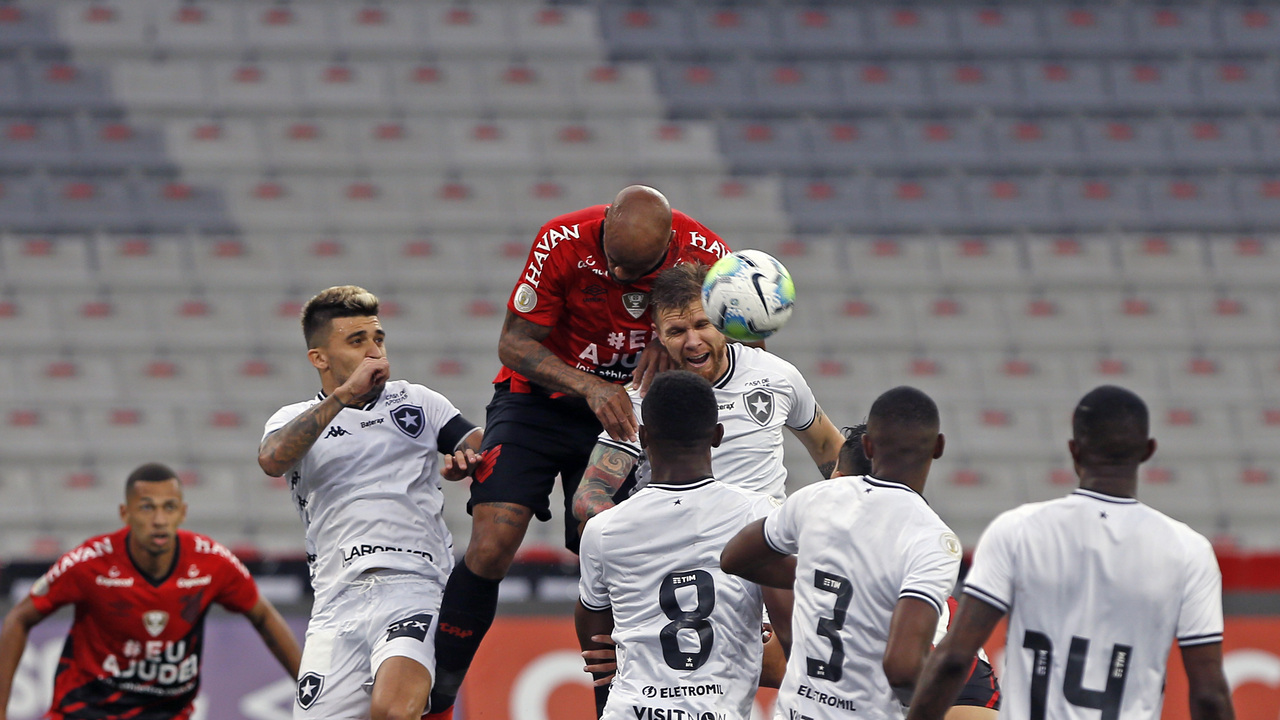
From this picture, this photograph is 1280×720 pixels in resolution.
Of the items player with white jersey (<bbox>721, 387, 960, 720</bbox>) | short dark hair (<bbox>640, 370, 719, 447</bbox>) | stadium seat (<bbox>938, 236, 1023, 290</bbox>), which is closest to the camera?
player with white jersey (<bbox>721, 387, 960, 720</bbox>)

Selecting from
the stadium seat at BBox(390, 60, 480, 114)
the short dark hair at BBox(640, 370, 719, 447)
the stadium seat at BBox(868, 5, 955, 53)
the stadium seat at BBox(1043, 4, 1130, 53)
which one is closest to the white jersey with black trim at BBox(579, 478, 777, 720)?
the short dark hair at BBox(640, 370, 719, 447)

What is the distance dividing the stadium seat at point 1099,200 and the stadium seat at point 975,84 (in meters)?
1.25

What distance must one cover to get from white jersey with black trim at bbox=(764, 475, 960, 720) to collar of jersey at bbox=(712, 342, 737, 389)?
1.26 meters

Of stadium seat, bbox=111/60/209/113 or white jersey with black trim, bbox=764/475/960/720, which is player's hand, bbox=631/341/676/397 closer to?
white jersey with black trim, bbox=764/475/960/720

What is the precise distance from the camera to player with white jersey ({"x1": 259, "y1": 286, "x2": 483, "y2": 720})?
→ 222 inches

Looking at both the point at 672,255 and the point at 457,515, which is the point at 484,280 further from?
the point at 672,255

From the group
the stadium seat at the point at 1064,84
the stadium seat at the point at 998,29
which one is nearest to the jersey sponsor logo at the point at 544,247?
the stadium seat at the point at 1064,84

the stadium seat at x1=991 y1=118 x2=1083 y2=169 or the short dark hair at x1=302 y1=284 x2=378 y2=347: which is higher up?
the stadium seat at x1=991 y1=118 x2=1083 y2=169

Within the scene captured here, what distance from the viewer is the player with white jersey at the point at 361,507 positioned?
564cm

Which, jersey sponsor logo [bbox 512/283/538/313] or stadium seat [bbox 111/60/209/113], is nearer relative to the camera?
jersey sponsor logo [bbox 512/283/538/313]

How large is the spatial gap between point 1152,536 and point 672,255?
2383mm

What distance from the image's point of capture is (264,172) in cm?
1487

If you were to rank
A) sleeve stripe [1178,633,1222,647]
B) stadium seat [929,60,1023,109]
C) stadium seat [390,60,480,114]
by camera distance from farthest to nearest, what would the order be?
stadium seat [929,60,1023,109] → stadium seat [390,60,480,114] → sleeve stripe [1178,633,1222,647]

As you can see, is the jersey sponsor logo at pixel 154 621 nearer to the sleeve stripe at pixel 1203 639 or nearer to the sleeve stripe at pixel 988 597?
the sleeve stripe at pixel 988 597
